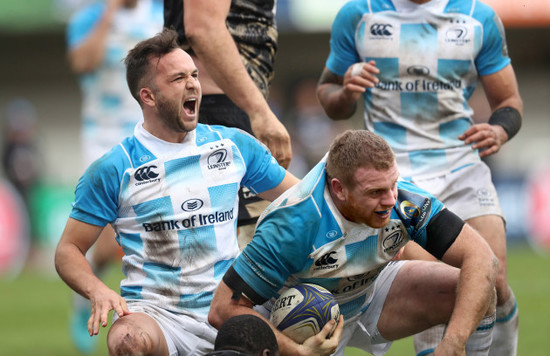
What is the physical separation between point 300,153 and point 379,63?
12.6 meters

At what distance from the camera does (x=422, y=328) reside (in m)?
4.70

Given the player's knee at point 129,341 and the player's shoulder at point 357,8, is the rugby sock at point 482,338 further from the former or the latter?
the player's shoulder at point 357,8

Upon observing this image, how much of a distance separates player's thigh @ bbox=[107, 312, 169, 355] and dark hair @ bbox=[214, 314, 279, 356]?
1.29 ft

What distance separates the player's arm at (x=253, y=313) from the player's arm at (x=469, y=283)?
0.52 metres

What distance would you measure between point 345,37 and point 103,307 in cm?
249

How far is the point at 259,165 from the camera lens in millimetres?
4695

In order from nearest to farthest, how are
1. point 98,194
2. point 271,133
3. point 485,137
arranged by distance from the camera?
1. point 98,194
2. point 271,133
3. point 485,137

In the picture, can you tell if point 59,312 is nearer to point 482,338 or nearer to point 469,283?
point 482,338

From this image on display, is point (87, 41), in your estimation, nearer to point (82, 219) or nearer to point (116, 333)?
point (82, 219)

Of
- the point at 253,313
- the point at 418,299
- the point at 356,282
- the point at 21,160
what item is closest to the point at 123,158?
the point at 253,313

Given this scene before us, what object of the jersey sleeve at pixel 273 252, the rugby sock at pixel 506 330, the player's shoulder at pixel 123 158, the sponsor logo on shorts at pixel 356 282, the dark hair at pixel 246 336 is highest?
the player's shoulder at pixel 123 158

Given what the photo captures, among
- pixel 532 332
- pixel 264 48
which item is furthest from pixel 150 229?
pixel 532 332

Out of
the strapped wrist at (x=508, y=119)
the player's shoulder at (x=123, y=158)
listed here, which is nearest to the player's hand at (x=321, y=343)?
the player's shoulder at (x=123, y=158)

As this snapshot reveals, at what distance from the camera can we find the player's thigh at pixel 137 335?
4074 mm
